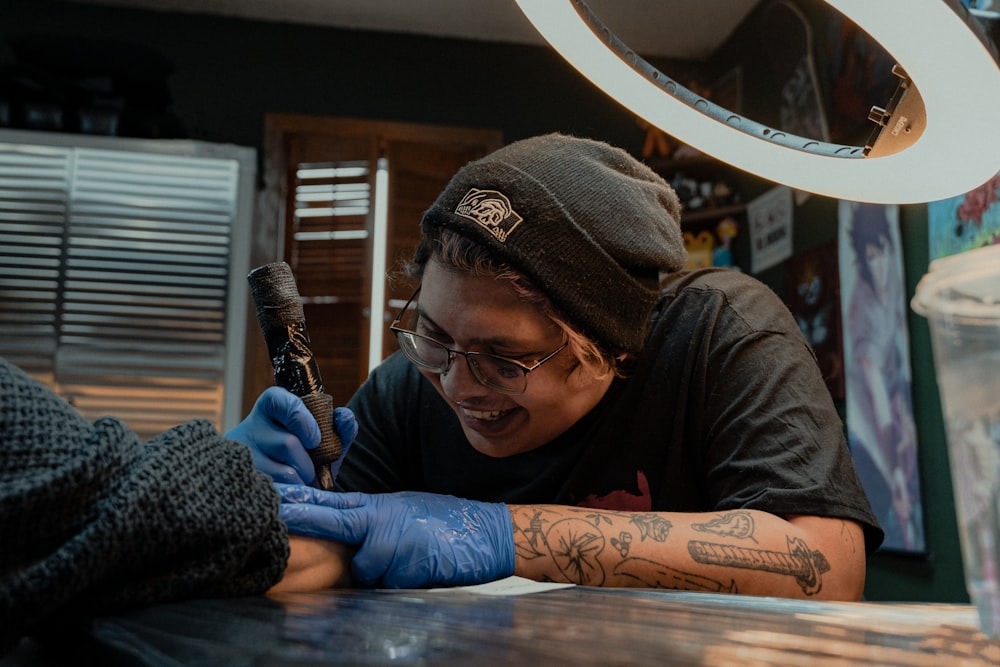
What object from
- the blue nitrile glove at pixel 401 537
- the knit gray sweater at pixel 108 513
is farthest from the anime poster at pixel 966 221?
the knit gray sweater at pixel 108 513

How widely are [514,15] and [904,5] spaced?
3.85m

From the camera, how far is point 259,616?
0.60 meters

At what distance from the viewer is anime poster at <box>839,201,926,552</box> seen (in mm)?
2689

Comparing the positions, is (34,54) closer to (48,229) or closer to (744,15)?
(48,229)

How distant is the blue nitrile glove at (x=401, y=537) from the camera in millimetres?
926

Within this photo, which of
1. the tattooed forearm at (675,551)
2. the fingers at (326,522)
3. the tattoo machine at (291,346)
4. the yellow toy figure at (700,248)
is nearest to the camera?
the fingers at (326,522)

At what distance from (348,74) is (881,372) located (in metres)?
3.06

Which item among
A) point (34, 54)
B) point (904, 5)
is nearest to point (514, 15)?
point (34, 54)

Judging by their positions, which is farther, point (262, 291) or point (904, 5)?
point (262, 291)

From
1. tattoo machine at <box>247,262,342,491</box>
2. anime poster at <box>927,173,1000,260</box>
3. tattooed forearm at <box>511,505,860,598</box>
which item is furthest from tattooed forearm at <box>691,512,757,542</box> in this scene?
anime poster at <box>927,173,1000,260</box>

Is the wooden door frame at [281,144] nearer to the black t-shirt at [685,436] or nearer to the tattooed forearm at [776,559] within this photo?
the black t-shirt at [685,436]

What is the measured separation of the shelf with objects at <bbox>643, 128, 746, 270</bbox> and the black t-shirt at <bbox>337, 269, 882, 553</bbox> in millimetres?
2602

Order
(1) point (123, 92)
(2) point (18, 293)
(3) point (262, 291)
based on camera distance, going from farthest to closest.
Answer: (1) point (123, 92), (2) point (18, 293), (3) point (262, 291)

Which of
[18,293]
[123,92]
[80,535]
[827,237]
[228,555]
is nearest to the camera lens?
[80,535]
